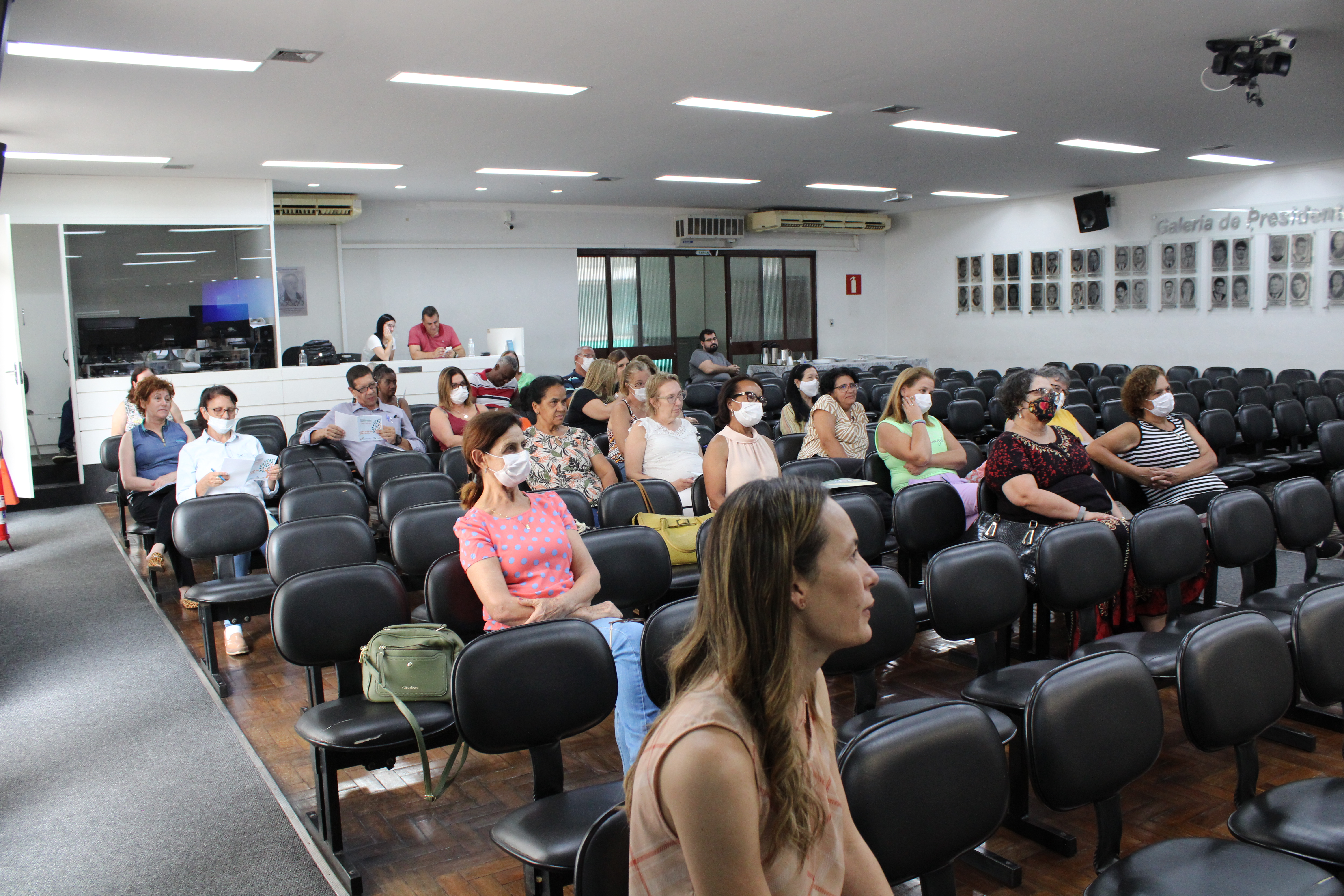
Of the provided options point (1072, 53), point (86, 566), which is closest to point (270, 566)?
point (86, 566)

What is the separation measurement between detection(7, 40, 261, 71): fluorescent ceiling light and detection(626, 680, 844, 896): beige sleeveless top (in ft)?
18.7

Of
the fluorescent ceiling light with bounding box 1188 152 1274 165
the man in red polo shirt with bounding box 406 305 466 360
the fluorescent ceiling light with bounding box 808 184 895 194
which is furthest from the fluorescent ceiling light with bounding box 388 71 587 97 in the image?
the fluorescent ceiling light with bounding box 1188 152 1274 165

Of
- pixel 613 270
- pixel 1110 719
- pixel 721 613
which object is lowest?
pixel 1110 719

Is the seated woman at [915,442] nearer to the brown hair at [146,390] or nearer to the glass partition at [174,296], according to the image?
the brown hair at [146,390]

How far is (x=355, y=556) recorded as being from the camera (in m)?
A: 4.25

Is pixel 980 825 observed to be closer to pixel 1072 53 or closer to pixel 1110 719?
pixel 1110 719

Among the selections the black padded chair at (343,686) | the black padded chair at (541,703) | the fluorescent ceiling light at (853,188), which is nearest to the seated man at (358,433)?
the black padded chair at (343,686)

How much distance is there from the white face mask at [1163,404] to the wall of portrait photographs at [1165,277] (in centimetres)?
873

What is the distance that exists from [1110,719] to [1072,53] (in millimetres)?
5234

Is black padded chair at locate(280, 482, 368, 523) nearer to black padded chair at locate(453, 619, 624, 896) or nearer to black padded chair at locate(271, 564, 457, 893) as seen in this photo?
black padded chair at locate(271, 564, 457, 893)

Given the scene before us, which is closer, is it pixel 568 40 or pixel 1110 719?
pixel 1110 719

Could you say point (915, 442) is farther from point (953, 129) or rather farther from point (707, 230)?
point (707, 230)

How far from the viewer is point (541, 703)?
256 centimetres

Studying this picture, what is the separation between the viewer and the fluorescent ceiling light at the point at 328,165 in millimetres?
9508
